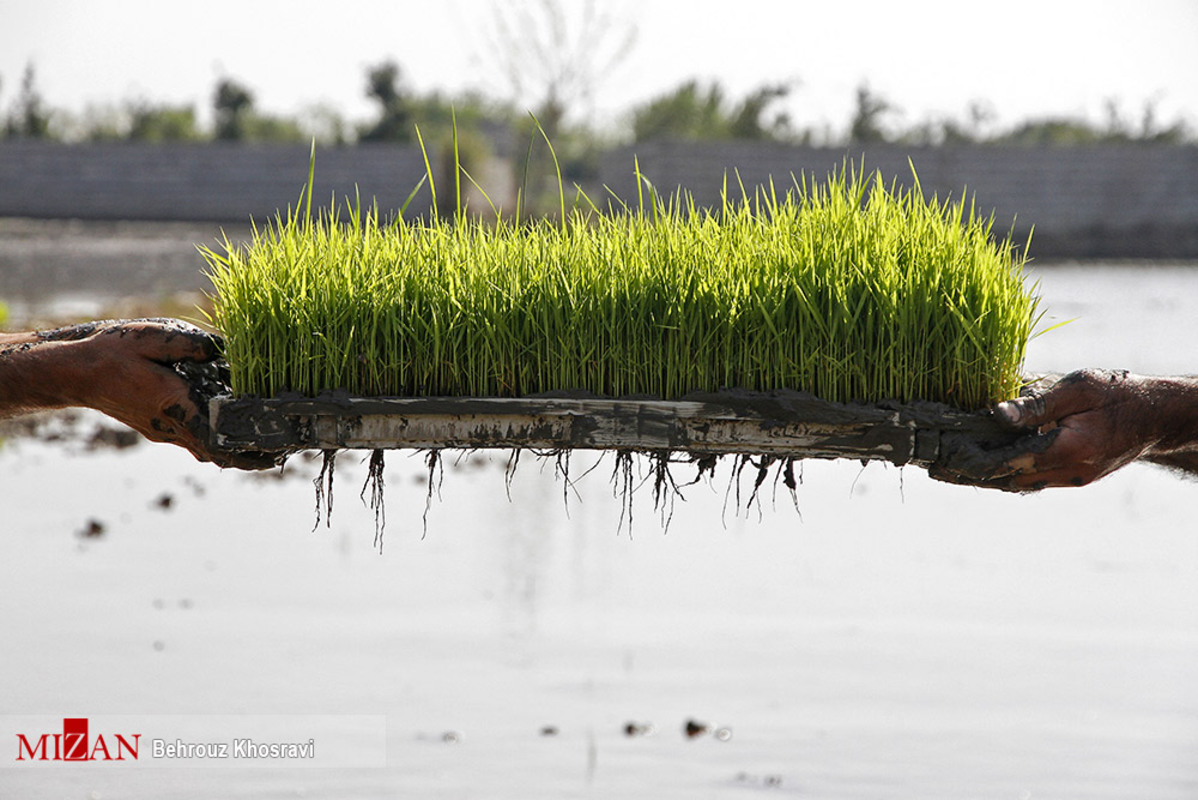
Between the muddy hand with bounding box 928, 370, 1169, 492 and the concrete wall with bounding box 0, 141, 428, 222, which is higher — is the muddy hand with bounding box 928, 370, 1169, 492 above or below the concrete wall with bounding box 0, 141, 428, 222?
below

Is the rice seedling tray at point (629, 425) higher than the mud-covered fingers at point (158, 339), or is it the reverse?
the mud-covered fingers at point (158, 339)

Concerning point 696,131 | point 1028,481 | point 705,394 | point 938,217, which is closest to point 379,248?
point 705,394

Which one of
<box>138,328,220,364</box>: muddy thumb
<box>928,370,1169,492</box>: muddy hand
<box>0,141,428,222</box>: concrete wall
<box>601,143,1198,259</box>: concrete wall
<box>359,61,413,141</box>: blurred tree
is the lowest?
<box>928,370,1169,492</box>: muddy hand

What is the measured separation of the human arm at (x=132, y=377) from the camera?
1.97 m

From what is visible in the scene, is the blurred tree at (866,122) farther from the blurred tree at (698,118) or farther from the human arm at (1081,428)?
the human arm at (1081,428)

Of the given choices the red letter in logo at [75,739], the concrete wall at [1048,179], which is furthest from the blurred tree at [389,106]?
the red letter in logo at [75,739]

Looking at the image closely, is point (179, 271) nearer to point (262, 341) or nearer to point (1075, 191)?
point (262, 341)

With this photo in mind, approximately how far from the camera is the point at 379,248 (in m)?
2.19

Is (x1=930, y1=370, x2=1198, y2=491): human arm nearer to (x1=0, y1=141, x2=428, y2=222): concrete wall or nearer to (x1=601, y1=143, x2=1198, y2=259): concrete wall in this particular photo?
(x1=601, y1=143, x2=1198, y2=259): concrete wall

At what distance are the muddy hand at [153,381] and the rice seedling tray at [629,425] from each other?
8 cm

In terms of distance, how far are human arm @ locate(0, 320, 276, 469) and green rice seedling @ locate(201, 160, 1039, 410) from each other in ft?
0.31

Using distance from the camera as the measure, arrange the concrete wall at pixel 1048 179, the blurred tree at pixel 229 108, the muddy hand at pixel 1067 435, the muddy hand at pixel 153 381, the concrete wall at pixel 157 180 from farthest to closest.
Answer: the blurred tree at pixel 229 108, the concrete wall at pixel 157 180, the concrete wall at pixel 1048 179, the muddy hand at pixel 153 381, the muddy hand at pixel 1067 435

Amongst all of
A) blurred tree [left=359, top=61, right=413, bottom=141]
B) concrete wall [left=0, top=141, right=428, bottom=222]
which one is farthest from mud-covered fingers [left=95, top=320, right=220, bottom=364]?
blurred tree [left=359, top=61, right=413, bottom=141]

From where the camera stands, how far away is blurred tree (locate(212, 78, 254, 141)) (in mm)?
22953
